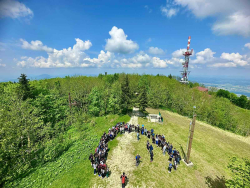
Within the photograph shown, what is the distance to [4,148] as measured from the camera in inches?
481

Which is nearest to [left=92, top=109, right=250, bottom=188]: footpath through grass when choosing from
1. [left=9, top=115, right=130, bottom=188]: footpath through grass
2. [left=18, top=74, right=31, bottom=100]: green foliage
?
[left=9, top=115, right=130, bottom=188]: footpath through grass

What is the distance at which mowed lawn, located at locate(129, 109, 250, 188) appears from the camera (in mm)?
13673

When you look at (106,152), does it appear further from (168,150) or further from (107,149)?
(168,150)

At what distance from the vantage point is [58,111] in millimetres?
30172

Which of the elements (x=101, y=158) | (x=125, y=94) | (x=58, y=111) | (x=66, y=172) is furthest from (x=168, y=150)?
(x=58, y=111)

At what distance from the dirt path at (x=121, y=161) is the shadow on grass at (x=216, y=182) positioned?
1004 cm

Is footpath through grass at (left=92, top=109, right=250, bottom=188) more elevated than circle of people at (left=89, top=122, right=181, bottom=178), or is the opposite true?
circle of people at (left=89, top=122, right=181, bottom=178)

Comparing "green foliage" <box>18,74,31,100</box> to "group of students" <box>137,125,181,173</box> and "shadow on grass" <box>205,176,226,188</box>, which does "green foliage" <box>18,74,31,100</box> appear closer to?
"group of students" <box>137,125,181,173</box>

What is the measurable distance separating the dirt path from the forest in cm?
864

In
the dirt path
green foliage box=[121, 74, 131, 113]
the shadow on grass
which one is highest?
green foliage box=[121, 74, 131, 113]

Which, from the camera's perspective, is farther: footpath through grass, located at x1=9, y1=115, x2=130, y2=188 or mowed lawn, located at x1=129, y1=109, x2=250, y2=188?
mowed lawn, located at x1=129, y1=109, x2=250, y2=188

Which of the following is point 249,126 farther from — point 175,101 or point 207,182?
point 207,182

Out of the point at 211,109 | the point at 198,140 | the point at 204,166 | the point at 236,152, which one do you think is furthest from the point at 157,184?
the point at 211,109

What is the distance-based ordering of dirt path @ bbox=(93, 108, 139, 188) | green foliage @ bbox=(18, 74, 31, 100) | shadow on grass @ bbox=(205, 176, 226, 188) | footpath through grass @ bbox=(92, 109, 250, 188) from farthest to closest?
1. green foliage @ bbox=(18, 74, 31, 100)
2. shadow on grass @ bbox=(205, 176, 226, 188)
3. footpath through grass @ bbox=(92, 109, 250, 188)
4. dirt path @ bbox=(93, 108, 139, 188)
